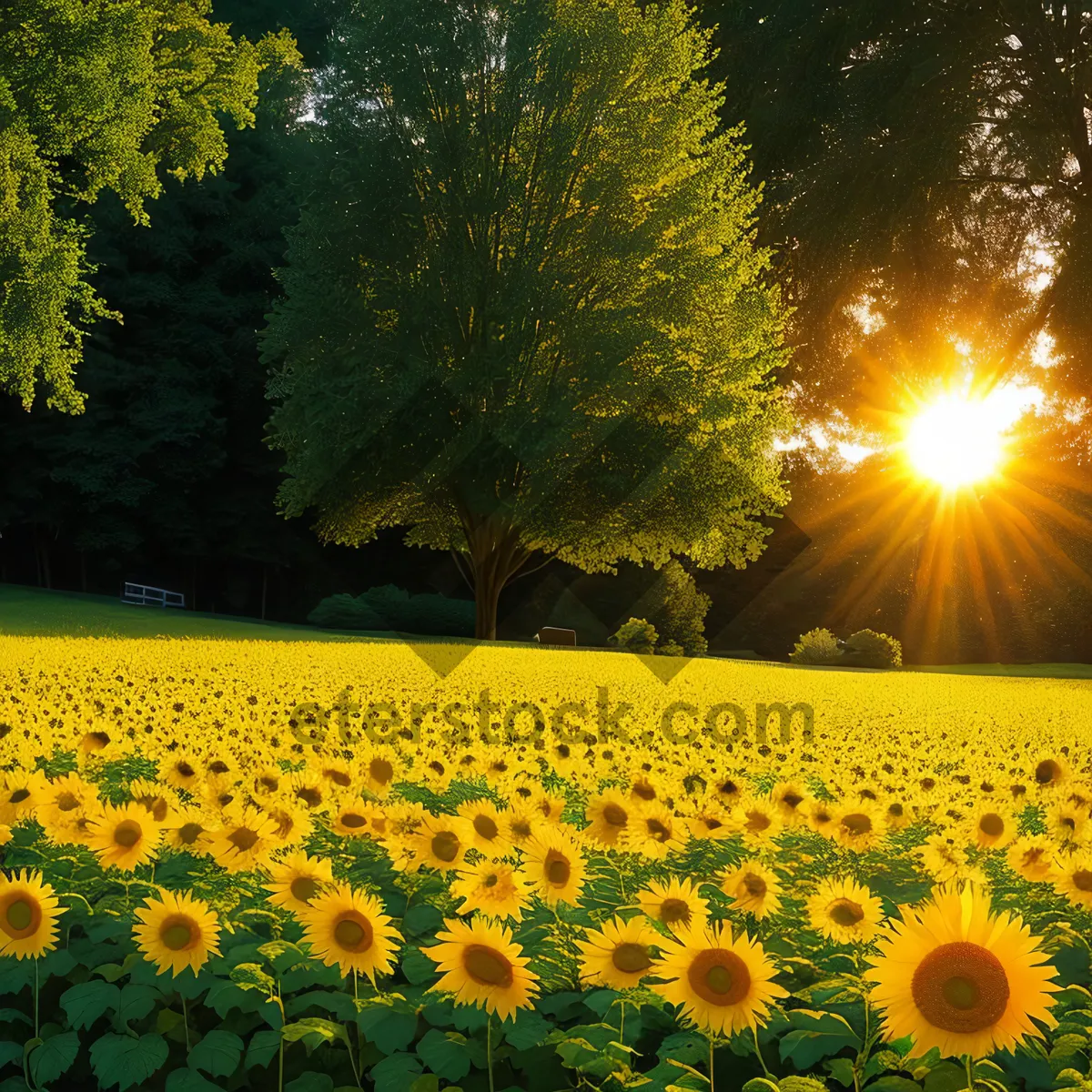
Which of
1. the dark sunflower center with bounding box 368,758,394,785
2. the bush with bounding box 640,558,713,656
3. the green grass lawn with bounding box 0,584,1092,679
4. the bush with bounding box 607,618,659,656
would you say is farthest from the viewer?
the bush with bounding box 640,558,713,656

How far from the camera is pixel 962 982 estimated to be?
1734 mm

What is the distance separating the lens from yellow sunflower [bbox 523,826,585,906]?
2.52m

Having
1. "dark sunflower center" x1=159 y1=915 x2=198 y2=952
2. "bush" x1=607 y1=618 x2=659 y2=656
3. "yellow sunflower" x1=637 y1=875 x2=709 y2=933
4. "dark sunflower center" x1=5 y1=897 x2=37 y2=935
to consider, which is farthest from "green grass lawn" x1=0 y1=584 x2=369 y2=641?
"yellow sunflower" x1=637 y1=875 x2=709 y2=933

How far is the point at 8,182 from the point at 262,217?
16.0 metres

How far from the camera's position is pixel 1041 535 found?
1024 inches

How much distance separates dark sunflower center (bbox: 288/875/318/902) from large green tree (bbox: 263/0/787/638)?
16.0 meters

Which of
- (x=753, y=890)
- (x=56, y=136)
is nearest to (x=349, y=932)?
(x=753, y=890)

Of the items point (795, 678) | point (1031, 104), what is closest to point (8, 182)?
point (795, 678)

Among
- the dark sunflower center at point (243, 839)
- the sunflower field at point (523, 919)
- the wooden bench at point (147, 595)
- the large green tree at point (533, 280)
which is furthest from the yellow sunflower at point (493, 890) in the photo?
the wooden bench at point (147, 595)

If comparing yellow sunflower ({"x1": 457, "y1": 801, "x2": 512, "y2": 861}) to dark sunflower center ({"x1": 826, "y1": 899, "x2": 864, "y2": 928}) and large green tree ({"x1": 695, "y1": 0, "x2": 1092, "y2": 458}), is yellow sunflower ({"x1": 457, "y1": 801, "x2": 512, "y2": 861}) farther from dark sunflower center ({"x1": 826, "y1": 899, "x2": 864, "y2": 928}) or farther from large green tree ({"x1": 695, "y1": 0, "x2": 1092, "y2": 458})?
Answer: large green tree ({"x1": 695, "y1": 0, "x2": 1092, "y2": 458})

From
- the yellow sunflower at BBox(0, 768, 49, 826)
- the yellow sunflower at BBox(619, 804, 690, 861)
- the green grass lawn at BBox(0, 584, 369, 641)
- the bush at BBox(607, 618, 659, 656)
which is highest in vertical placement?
the bush at BBox(607, 618, 659, 656)

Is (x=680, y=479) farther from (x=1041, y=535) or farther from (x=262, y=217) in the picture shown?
(x=262, y=217)

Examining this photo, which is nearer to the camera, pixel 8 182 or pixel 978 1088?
pixel 978 1088

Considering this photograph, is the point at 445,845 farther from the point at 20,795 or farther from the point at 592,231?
the point at 592,231
